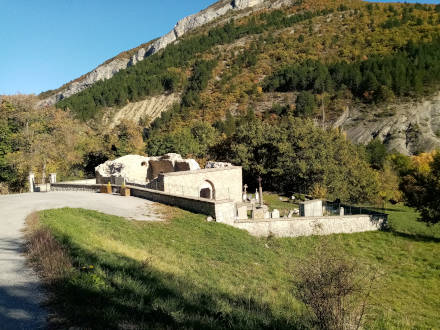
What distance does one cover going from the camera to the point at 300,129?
37.3 m

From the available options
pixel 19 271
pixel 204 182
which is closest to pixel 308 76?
pixel 204 182

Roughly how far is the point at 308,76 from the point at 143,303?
95.0 meters

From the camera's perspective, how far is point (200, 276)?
8414 mm

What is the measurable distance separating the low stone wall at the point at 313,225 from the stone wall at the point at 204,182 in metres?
3.62

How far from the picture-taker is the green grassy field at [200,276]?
486 centimetres

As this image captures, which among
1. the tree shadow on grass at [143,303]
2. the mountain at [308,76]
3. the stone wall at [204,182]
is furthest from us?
the mountain at [308,76]

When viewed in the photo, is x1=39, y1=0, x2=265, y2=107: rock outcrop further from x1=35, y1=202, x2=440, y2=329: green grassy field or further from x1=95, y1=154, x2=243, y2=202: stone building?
x1=35, y1=202, x2=440, y2=329: green grassy field

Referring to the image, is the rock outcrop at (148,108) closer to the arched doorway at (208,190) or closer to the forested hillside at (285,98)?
the forested hillside at (285,98)

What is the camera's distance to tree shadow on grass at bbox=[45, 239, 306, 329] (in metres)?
4.38

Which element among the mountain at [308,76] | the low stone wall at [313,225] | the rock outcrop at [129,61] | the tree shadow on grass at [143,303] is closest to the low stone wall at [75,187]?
the low stone wall at [313,225]

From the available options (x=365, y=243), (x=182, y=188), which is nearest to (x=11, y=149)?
(x=182, y=188)

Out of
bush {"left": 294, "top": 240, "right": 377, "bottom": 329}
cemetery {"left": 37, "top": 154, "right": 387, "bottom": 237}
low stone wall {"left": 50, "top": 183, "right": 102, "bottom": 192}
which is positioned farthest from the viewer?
low stone wall {"left": 50, "top": 183, "right": 102, "bottom": 192}

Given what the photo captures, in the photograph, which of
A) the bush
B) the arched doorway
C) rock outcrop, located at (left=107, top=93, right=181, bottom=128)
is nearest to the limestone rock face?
rock outcrop, located at (left=107, top=93, right=181, bottom=128)

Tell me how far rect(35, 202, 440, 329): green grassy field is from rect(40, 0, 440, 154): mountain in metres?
58.1
